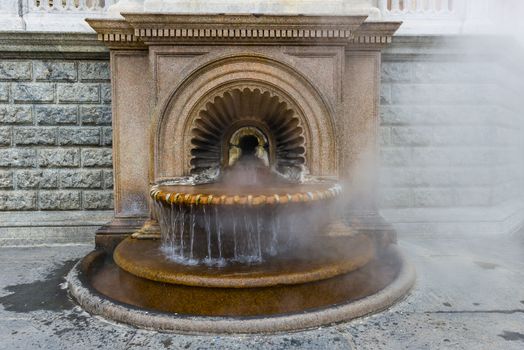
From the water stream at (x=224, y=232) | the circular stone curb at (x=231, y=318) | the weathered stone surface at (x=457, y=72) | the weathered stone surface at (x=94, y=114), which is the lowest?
the circular stone curb at (x=231, y=318)

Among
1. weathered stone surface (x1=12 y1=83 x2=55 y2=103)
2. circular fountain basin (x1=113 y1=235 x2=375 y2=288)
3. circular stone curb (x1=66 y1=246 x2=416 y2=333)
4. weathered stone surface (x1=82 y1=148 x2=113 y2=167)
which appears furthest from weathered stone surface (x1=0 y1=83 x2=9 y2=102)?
circular stone curb (x1=66 y1=246 x2=416 y2=333)

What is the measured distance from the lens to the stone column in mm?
6668

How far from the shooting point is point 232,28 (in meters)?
5.48

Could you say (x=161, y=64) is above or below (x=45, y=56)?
below

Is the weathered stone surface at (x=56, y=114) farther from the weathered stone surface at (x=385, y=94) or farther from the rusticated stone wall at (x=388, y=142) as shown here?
the weathered stone surface at (x=385, y=94)

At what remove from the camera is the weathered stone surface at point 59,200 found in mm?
6840

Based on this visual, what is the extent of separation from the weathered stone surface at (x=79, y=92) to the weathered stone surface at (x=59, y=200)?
5.03ft

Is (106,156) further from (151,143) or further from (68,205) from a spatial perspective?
(151,143)

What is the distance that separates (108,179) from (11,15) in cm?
305

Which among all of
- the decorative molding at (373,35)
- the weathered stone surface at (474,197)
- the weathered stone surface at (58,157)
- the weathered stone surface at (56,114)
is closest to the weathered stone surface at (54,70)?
the weathered stone surface at (56,114)

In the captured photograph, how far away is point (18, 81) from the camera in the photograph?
6730 millimetres

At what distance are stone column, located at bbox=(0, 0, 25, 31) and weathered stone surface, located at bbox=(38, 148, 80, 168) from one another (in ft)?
6.62

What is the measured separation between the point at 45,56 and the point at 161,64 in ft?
7.94

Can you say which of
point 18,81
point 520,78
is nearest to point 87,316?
point 18,81
